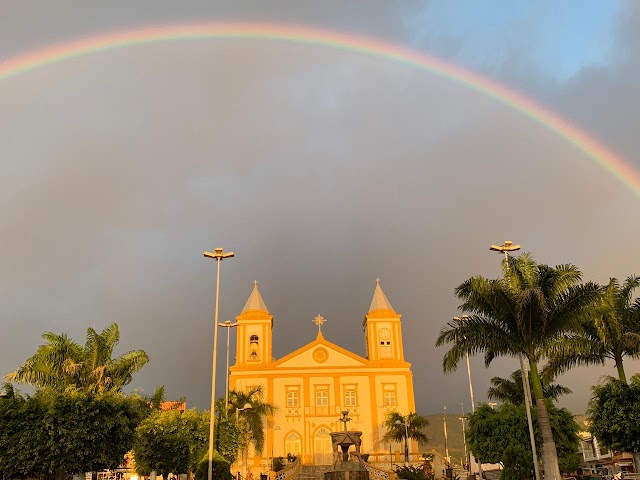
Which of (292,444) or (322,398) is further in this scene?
(322,398)

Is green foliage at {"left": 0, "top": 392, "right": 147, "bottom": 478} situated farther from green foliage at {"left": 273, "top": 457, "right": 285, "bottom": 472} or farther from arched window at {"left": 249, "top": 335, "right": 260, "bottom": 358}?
arched window at {"left": 249, "top": 335, "right": 260, "bottom": 358}

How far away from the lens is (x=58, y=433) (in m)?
24.4

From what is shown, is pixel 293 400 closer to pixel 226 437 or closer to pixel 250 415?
pixel 250 415

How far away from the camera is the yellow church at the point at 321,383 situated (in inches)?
2505

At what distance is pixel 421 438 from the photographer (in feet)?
198

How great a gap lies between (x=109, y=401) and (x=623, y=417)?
21.1m

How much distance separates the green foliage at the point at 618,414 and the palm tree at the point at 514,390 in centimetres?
2146

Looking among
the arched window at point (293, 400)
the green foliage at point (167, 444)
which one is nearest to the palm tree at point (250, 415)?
the arched window at point (293, 400)

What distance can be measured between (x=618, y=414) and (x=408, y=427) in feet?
126

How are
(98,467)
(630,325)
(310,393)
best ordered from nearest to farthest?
(98,467) < (630,325) < (310,393)

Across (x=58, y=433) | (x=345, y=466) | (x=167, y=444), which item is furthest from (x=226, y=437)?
(x=58, y=433)

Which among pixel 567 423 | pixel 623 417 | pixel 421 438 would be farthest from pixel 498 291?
pixel 421 438

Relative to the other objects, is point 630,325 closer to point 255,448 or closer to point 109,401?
point 109,401

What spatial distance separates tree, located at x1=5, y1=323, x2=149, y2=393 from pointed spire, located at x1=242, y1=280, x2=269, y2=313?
36.0m
